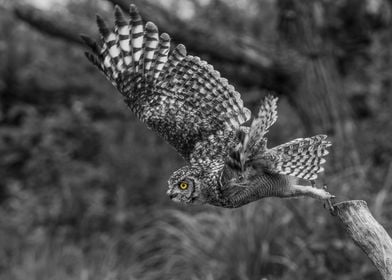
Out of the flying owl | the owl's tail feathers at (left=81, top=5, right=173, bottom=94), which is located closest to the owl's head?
the flying owl

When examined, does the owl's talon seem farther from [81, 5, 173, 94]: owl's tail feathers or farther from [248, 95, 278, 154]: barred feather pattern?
[81, 5, 173, 94]: owl's tail feathers

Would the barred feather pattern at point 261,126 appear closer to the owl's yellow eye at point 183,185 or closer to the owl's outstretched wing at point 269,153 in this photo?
the owl's outstretched wing at point 269,153

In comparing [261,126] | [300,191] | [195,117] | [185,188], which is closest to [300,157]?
[300,191]

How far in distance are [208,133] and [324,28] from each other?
407cm

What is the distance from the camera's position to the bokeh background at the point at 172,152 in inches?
267

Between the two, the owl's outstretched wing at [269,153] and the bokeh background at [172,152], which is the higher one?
the bokeh background at [172,152]

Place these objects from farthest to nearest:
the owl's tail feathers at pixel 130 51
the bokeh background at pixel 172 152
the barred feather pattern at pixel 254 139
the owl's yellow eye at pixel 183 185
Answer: the bokeh background at pixel 172 152, the owl's tail feathers at pixel 130 51, the owl's yellow eye at pixel 183 185, the barred feather pattern at pixel 254 139

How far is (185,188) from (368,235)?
89cm

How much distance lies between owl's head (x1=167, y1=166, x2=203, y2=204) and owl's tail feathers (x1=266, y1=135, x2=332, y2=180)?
0.38 meters

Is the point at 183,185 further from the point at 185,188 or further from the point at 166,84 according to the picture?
the point at 166,84

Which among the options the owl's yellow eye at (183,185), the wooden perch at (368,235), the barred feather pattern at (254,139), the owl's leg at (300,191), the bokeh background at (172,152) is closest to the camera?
the barred feather pattern at (254,139)

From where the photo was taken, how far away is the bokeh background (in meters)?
6.77

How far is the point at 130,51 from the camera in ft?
12.8

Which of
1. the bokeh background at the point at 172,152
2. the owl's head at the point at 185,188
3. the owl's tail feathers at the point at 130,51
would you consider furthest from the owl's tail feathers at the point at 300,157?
the bokeh background at the point at 172,152
